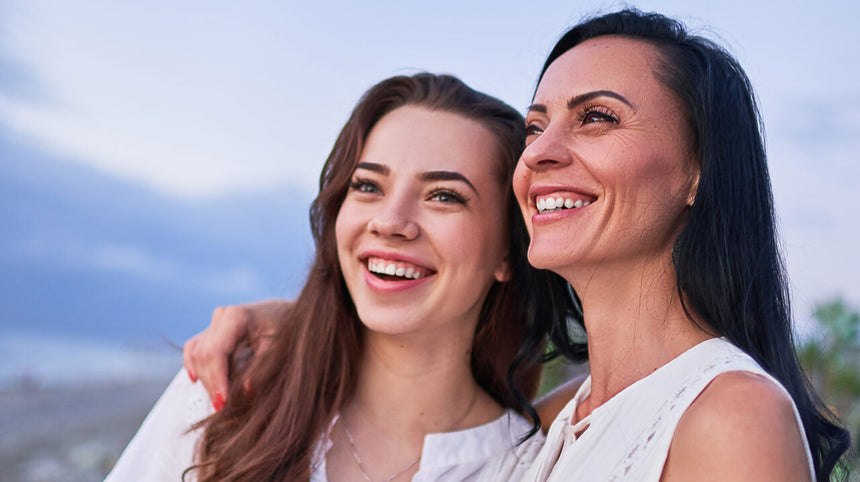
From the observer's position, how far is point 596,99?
2.23 metres

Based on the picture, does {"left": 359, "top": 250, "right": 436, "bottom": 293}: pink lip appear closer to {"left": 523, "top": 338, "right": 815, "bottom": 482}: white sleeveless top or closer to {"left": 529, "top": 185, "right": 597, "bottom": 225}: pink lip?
{"left": 529, "top": 185, "right": 597, "bottom": 225}: pink lip

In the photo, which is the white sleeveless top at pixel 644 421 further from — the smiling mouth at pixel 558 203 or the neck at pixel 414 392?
the neck at pixel 414 392

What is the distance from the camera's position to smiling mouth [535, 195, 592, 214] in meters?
2.22

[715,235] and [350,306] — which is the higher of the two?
[350,306]

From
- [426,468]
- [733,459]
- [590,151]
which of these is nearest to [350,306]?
[426,468]

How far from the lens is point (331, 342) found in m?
2.99

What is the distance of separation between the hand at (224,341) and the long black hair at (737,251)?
180 centimetres

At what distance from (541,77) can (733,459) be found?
1.63m

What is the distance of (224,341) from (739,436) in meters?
2.08

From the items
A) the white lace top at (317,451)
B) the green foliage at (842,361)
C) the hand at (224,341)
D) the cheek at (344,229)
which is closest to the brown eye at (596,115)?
the cheek at (344,229)

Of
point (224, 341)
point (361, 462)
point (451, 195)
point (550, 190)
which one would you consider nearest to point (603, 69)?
point (550, 190)

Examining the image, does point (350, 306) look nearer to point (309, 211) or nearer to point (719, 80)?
point (309, 211)

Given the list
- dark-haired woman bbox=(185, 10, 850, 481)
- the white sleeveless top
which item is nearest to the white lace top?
dark-haired woman bbox=(185, 10, 850, 481)

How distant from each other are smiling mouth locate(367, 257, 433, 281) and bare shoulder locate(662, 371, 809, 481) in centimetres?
126
